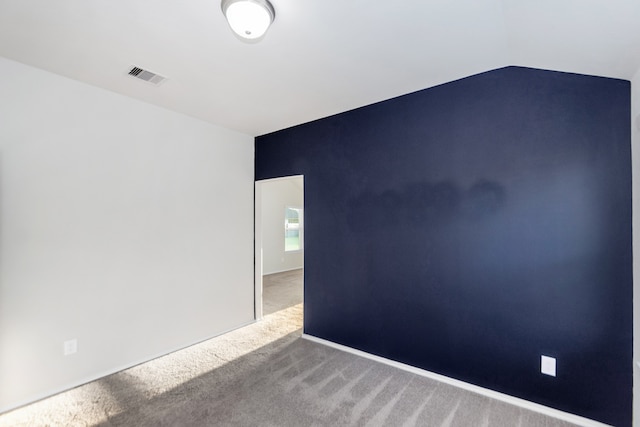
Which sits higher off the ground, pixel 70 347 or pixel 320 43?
pixel 320 43

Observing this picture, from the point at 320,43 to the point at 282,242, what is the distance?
6.09 meters

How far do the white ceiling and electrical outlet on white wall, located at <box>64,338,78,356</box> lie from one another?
2.18m

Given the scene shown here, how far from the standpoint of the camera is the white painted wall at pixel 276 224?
23.1 ft

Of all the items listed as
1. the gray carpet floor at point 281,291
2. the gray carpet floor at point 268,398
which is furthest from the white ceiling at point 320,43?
the gray carpet floor at point 281,291

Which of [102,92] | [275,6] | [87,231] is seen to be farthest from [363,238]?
[102,92]

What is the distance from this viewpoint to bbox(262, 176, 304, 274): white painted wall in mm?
7043

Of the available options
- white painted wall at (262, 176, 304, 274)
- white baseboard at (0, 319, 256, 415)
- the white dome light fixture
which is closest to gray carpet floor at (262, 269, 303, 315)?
white painted wall at (262, 176, 304, 274)

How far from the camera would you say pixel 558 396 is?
198 centimetres

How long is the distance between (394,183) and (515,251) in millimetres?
1121

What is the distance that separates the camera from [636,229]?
1.73 metres

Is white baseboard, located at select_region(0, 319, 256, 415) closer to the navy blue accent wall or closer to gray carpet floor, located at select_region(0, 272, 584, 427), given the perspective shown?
gray carpet floor, located at select_region(0, 272, 584, 427)

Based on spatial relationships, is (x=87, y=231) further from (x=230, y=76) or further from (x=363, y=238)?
(x=363, y=238)

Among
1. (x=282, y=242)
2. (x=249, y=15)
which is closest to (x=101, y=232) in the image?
(x=249, y=15)

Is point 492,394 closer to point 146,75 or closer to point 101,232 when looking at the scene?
point 101,232
